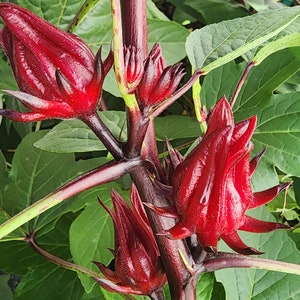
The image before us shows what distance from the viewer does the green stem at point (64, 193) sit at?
0.96 ft

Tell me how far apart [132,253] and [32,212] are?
0.30ft

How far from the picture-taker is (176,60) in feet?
2.23

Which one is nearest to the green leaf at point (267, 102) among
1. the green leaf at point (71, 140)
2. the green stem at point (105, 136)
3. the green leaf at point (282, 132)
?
the green leaf at point (282, 132)

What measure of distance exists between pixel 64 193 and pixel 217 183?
8 cm

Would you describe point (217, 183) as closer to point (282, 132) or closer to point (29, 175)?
point (282, 132)

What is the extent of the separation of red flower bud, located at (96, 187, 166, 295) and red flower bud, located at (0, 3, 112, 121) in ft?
0.30

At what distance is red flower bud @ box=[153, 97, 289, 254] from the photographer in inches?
11.7

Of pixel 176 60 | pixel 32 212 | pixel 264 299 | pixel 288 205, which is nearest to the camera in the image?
pixel 32 212

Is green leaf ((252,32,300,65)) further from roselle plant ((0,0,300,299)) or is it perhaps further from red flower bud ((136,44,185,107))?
red flower bud ((136,44,185,107))

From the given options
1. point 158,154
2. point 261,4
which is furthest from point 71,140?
point 261,4

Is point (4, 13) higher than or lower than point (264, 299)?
higher

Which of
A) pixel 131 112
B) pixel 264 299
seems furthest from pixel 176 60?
pixel 131 112

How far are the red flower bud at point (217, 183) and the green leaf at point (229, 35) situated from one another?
0.10 m

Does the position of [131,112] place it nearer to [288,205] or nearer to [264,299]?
[264,299]
